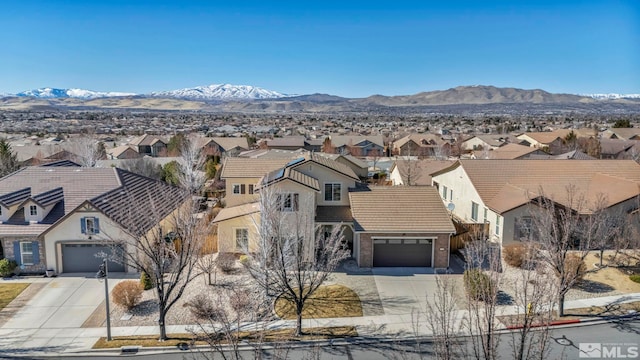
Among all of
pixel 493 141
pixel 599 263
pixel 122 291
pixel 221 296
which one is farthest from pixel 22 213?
pixel 493 141

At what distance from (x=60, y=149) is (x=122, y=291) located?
4782 centimetres

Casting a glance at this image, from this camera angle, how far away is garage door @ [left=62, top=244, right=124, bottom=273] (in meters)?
25.3

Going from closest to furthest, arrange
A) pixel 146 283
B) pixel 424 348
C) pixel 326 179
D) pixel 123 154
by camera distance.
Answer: pixel 424 348 → pixel 146 283 → pixel 326 179 → pixel 123 154

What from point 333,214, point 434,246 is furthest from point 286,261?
point 434,246

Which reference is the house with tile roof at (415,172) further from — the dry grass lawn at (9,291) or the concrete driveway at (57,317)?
the dry grass lawn at (9,291)

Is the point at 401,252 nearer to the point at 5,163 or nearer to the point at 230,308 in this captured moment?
the point at 230,308

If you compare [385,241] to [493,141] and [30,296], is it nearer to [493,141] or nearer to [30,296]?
[30,296]

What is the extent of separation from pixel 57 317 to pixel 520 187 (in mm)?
29676

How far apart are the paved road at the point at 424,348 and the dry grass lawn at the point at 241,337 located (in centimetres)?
62

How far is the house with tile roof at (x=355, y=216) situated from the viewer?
2564 cm

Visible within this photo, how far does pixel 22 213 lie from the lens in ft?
87.0

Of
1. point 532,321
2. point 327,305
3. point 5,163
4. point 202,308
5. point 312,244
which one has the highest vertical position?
point 5,163

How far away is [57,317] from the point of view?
19953mm

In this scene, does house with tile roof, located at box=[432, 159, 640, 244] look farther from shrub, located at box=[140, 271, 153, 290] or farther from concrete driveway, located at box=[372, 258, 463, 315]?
shrub, located at box=[140, 271, 153, 290]
